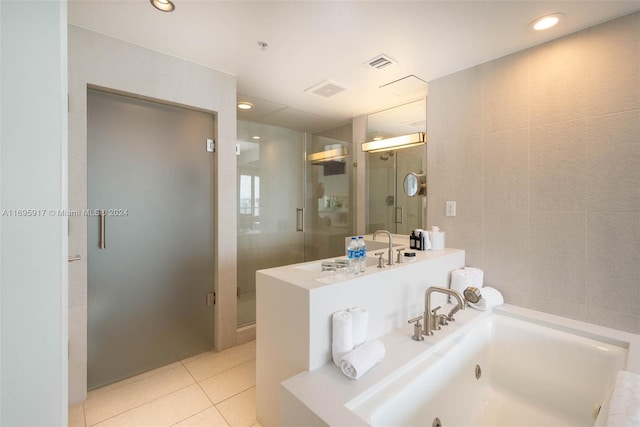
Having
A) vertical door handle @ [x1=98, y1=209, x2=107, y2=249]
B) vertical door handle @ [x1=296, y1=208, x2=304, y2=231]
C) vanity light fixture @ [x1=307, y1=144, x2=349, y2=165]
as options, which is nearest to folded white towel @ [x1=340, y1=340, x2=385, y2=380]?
vertical door handle @ [x1=98, y1=209, x2=107, y2=249]

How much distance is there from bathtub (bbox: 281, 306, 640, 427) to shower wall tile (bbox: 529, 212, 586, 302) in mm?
181

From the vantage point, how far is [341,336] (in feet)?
4.24

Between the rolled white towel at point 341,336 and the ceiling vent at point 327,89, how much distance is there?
200cm

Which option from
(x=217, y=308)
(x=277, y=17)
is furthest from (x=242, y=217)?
(x=277, y=17)

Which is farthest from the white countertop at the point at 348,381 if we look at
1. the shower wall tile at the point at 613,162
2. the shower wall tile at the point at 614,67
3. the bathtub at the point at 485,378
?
the shower wall tile at the point at 614,67

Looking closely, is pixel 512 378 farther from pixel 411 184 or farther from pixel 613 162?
pixel 411 184

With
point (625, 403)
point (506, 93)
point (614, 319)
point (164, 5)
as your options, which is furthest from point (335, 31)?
point (614, 319)

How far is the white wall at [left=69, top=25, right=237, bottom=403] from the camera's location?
1.71 meters

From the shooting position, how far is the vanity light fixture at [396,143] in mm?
2562

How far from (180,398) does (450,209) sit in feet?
7.98

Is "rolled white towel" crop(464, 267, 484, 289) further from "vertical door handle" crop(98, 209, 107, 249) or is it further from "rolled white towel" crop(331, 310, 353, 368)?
"vertical door handle" crop(98, 209, 107, 249)
